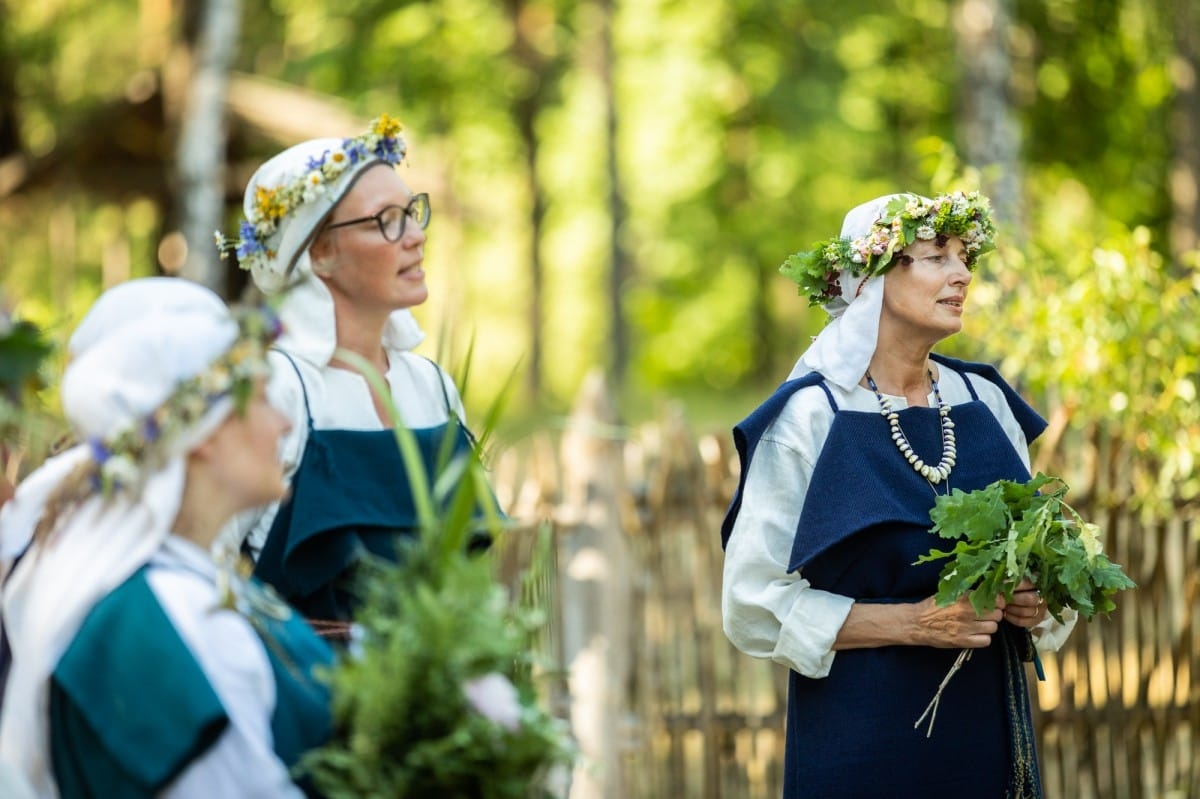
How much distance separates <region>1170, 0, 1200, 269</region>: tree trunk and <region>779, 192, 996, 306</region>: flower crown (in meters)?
9.39

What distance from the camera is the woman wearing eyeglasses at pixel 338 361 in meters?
2.90

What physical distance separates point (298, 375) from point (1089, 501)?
3616mm

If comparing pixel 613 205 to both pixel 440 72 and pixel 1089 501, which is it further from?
pixel 1089 501

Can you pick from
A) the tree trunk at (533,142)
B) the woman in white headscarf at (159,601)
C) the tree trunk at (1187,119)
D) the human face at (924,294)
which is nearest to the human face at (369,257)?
the woman in white headscarf at (159,601)

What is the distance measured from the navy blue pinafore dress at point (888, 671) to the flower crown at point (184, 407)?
50.4 inches

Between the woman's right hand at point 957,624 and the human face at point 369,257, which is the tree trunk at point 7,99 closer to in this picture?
the human face at point 369,257

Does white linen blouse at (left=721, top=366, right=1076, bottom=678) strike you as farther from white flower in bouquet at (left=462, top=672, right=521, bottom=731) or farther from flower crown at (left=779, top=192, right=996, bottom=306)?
white flower in bouquet at (left=462, top=672, right=521, bottom=731)

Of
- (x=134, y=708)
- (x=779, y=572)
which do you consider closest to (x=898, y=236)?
(x=779, y=572)

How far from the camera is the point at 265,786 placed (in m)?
2.09

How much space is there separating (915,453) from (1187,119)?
33.1 feet

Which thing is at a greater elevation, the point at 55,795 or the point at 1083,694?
the point at 55,795

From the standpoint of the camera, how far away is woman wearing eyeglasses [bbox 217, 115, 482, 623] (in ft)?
9.53

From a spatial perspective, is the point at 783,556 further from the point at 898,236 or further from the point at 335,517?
the point at 335,517

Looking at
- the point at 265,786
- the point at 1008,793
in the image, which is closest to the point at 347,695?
the point at 265,786
